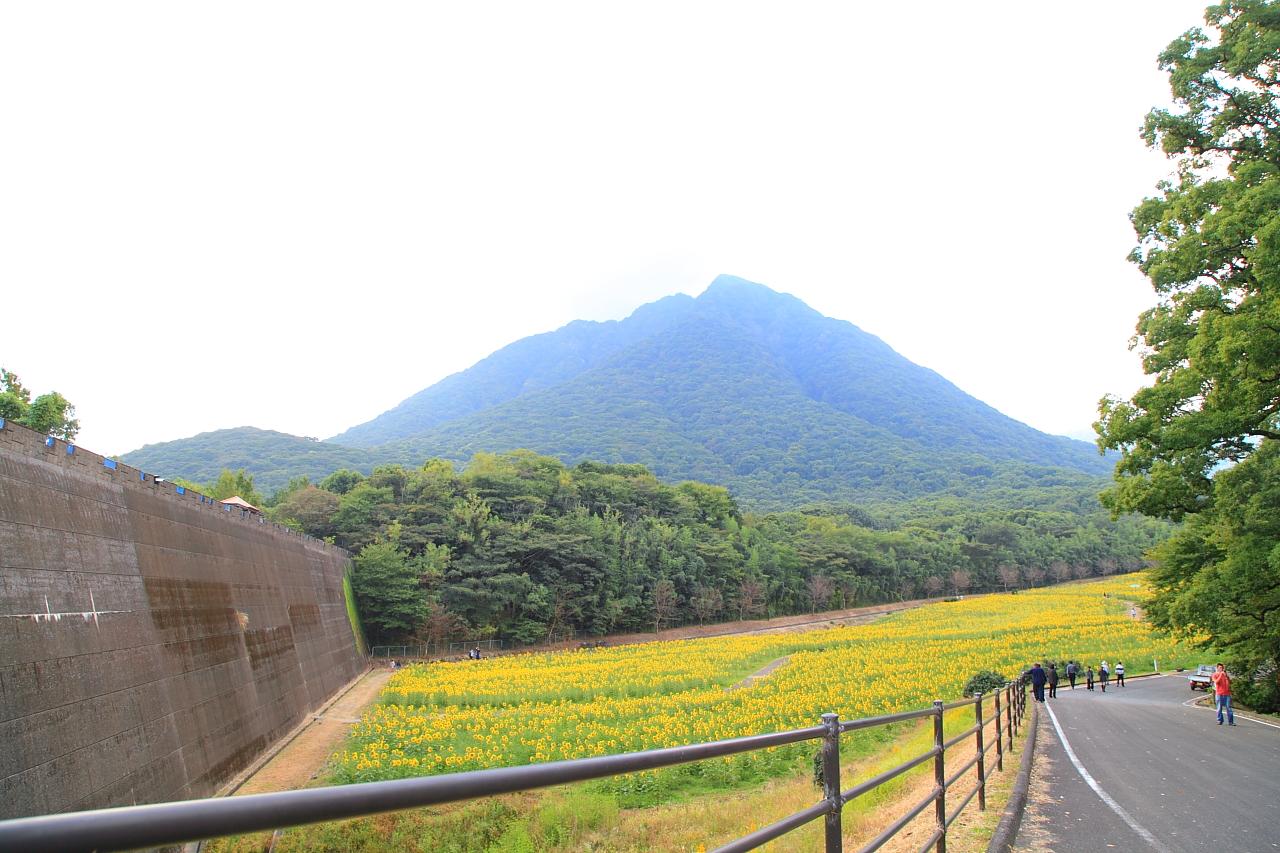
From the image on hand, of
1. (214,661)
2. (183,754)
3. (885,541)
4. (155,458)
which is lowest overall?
(885,541)

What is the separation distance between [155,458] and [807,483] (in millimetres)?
144850

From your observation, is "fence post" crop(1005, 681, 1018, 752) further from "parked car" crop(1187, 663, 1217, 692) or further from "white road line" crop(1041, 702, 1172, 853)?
"parked car" crop(1187, 663, 1217, 692)

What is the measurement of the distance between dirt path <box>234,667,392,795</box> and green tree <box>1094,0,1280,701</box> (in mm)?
17827

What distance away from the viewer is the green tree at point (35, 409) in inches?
1467

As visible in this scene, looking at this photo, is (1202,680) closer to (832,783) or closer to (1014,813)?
(1014,813)

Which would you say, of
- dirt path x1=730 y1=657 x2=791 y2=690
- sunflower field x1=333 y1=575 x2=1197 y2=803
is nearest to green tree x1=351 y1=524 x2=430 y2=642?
sunflower field x1=333 y1=575 x2=1197 y2=803

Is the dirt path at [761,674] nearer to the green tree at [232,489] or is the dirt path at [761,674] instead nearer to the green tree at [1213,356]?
the green tree at [1213,356]

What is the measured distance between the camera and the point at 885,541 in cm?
9744

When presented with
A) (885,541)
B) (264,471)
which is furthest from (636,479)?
(264,471)

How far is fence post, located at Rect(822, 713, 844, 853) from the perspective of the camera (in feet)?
10.4

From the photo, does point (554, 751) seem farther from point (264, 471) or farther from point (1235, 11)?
point (264, 471)

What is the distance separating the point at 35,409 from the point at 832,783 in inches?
1901

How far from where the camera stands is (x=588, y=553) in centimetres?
5884

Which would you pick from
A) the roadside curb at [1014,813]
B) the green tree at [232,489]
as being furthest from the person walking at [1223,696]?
the green tree at [232,489]
